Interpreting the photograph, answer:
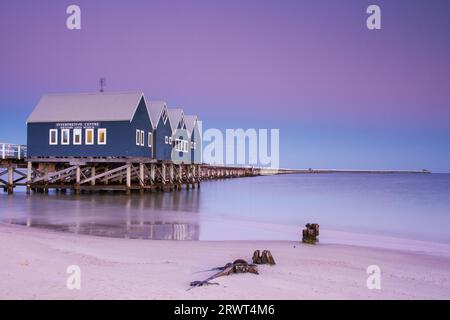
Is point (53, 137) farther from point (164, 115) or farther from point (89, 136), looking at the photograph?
point (164, 115)

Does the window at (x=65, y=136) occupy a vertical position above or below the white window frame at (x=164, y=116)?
below

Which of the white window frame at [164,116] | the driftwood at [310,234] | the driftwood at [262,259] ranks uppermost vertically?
the white window frame at [164,116]

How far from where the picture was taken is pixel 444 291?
6918mm

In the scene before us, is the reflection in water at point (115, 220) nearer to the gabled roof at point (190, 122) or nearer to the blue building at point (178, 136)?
the blue building at point (178, 136)

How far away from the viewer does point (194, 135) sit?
160 feet

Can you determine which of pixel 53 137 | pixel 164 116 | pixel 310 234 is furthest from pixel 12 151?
pixel 310 234

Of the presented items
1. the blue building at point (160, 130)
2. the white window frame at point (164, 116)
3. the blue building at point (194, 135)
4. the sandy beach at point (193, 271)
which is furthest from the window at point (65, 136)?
the sandy beach at point (193, 271)

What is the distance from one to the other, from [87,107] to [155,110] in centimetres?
630

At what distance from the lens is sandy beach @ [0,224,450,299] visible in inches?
236

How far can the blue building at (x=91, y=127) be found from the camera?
3045 centimetres

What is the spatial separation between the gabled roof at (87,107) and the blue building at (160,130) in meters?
3.84

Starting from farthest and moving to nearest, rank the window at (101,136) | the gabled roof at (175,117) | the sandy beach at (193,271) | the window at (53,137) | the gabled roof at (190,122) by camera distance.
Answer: the gabled roof at (190,122) → the gabled roof at (175,117) → the window at (53,137) → the window at (101,136) → the sandy beach at (193,271)

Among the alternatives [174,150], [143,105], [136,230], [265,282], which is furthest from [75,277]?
[174,150]
